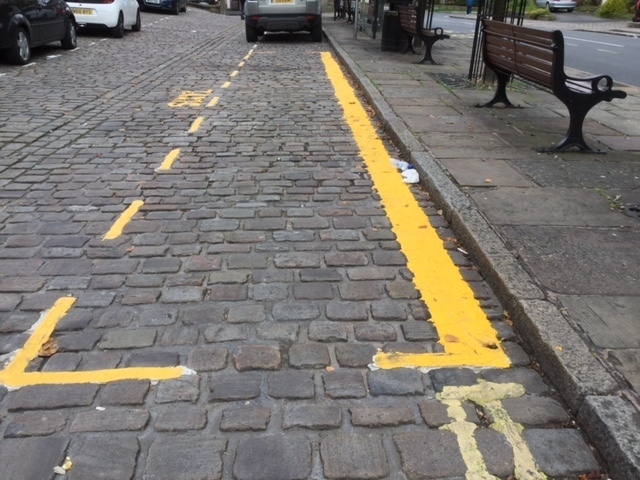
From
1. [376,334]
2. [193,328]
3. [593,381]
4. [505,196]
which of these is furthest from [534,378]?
[505,196]

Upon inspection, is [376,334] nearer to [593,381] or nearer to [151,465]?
[593,381]

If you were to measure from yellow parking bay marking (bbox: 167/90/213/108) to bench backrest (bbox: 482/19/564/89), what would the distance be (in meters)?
4.19

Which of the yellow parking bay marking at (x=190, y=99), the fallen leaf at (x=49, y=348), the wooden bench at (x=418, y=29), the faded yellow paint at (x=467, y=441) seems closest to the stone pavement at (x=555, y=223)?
the faded yellow paint at (x=467, y=441)

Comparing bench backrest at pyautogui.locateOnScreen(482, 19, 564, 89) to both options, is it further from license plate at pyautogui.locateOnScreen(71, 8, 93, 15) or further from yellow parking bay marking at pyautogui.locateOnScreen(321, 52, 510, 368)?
license plate at pyautogui.locateOnScreen(71, 8, 93, 15)

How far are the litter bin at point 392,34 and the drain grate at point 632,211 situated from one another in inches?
417

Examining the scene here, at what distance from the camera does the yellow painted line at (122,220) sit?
425 centimetres

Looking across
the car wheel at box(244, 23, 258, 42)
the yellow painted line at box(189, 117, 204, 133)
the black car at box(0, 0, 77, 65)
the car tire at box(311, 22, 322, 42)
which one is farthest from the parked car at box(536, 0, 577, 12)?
the yellow painted line at box(189, 117, 204, 133)

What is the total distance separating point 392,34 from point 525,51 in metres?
8.24

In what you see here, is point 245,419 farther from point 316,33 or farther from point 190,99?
point 316,33

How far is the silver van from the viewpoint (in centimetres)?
1669

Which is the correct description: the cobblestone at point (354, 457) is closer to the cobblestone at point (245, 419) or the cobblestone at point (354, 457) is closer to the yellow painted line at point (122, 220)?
the cobblestone at point (245, 419)

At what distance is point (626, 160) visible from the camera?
5758 millimetres

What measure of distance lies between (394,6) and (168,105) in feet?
25.4

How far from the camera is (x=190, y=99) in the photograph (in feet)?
30.4
